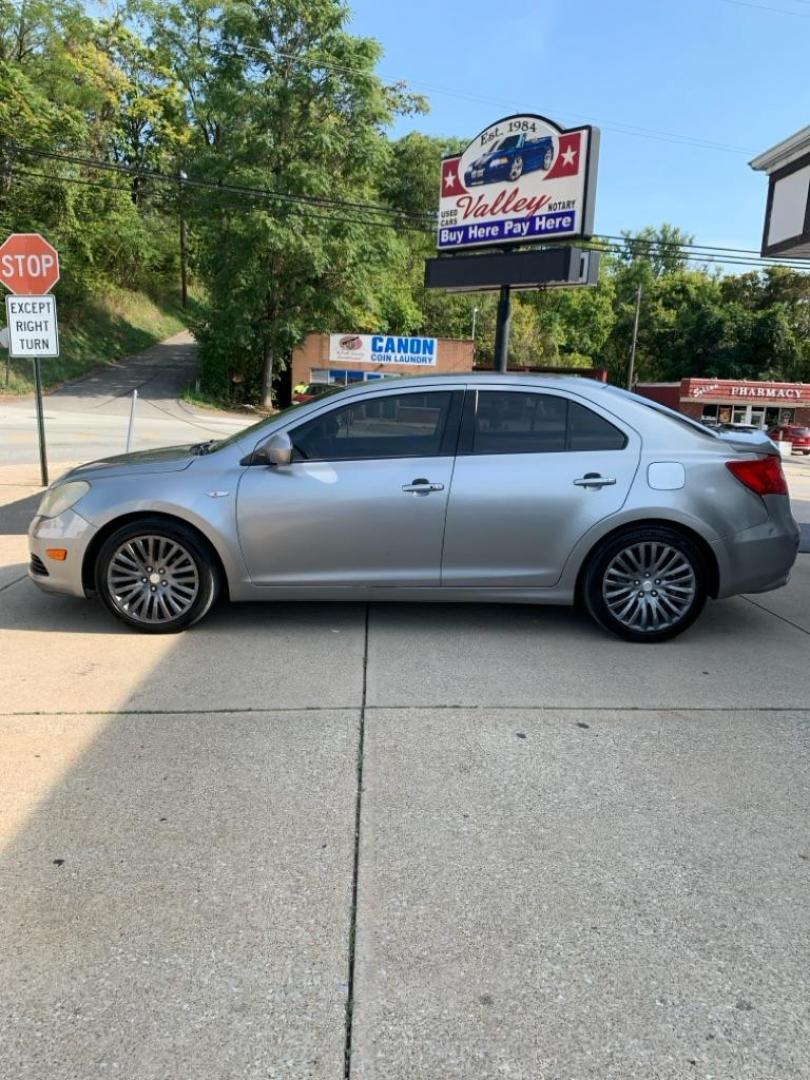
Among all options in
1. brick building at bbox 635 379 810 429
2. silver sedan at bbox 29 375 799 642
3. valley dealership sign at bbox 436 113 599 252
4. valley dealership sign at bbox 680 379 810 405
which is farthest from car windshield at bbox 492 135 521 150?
valley dealership sign at bbox 680 379 810 405

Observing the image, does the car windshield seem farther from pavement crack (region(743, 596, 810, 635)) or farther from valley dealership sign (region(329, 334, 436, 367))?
valley dealership sign (region(329, 334, 436, 367))

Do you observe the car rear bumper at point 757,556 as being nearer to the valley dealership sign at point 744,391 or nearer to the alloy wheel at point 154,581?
the alloy wheel at point 154,581

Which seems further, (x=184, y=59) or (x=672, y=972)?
(x=184, y=59)

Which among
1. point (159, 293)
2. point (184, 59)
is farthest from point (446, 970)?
point (159, 293)

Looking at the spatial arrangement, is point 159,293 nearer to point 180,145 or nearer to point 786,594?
point 180,145

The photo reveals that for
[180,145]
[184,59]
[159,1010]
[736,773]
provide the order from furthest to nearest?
[180,145]
[184,59]
[736,773]
[159,1010]

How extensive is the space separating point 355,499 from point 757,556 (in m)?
2.52

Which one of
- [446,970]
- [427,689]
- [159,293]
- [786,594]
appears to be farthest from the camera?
[159,293]

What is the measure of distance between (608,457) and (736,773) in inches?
85.1

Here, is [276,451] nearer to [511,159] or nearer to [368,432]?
[368,432]

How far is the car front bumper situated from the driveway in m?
0.42

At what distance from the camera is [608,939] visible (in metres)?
2.33

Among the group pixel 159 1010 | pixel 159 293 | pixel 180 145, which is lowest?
pixel 159 1010

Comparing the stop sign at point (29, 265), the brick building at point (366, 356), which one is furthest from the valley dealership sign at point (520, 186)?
the brick building at point (366, 356)
